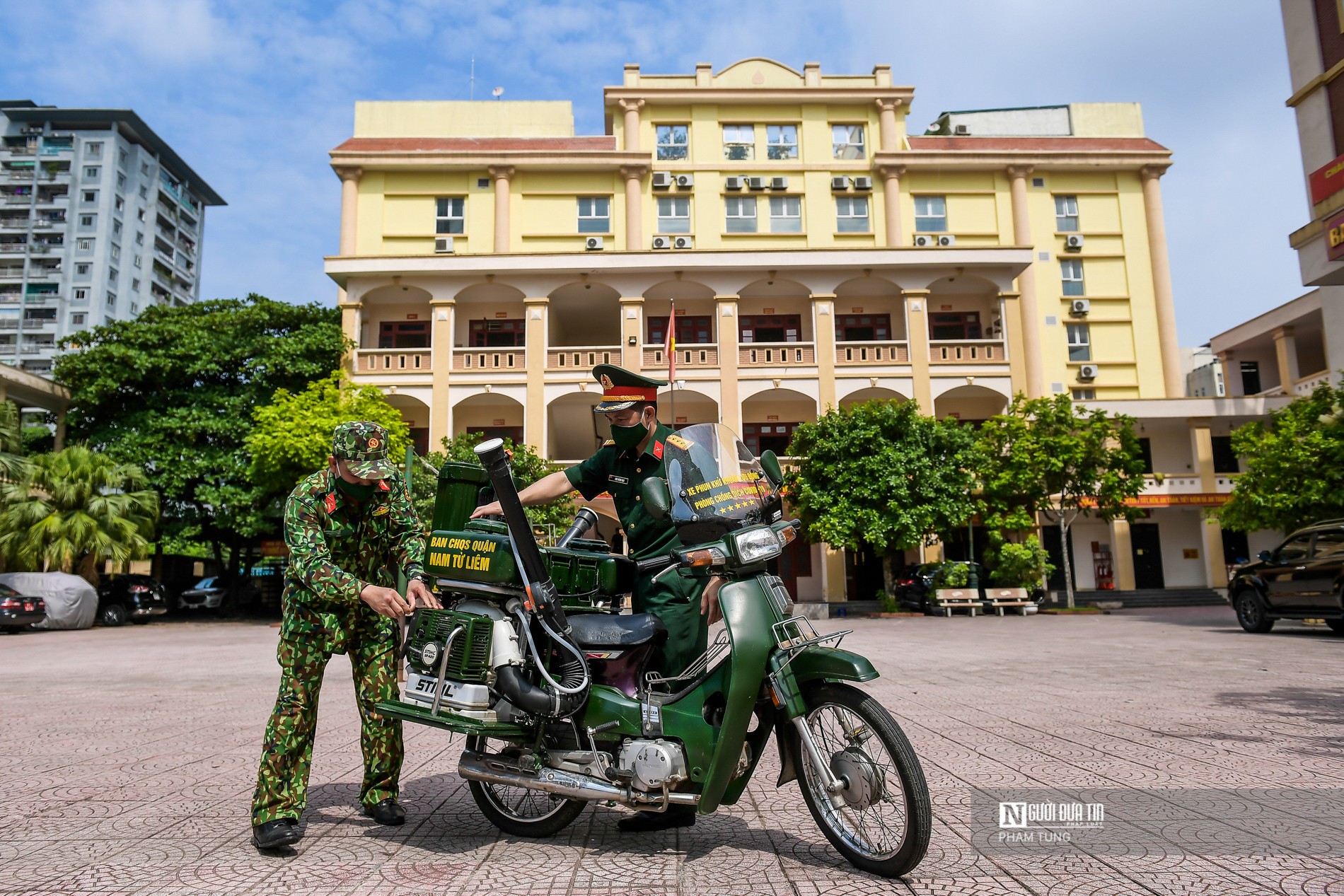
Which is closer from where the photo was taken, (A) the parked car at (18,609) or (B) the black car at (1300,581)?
(B) the black car at (1300,581)

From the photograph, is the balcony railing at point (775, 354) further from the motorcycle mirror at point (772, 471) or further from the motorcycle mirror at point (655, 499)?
the motorcycle mirror at point (655, 499)

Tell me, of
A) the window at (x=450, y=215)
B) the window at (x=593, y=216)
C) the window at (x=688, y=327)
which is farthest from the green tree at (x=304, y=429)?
the window at (x=593, y=216)

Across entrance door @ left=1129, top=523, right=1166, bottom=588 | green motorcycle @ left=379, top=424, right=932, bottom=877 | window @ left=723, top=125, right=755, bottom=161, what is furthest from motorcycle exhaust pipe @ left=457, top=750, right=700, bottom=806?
entrance door @ left=1129, top=523, right=1166, bottom=588

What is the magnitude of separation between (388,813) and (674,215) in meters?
29.9

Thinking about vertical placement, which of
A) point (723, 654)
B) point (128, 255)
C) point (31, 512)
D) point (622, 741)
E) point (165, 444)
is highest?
point (128, 255)

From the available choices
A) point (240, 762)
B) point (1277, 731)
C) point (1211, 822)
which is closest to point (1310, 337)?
point (1277, 731)

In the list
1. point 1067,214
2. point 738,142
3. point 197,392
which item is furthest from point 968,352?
point 197,392

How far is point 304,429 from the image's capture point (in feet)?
73.0

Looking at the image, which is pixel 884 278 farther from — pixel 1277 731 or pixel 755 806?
pixel 755 806

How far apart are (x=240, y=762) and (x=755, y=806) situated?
129 inches

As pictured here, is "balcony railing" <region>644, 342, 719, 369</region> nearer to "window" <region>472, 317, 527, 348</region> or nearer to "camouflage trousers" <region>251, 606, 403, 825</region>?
"window" <region>472, 317, 527, 348</region>

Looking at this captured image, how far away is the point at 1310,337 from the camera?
104 feet

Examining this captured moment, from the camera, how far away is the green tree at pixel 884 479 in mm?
22875

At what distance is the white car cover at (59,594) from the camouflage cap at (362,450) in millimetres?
21778
